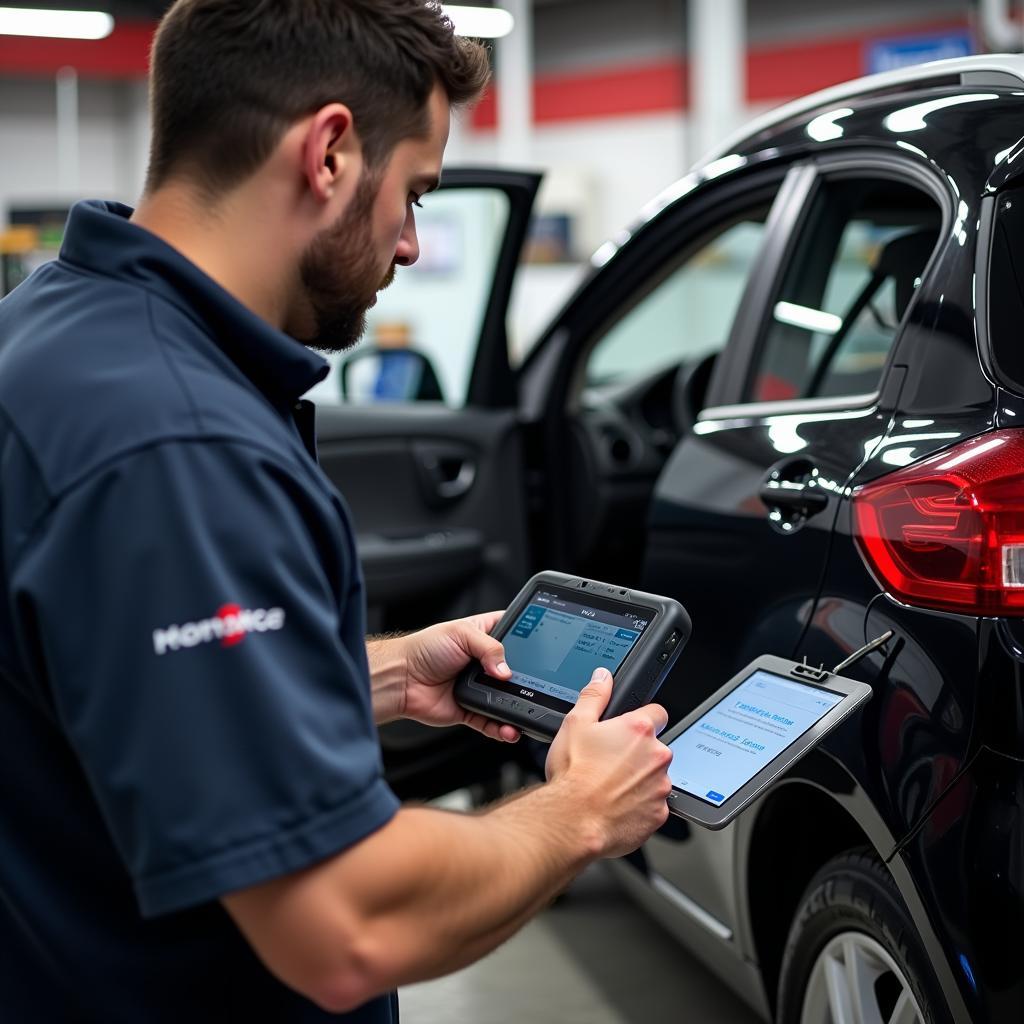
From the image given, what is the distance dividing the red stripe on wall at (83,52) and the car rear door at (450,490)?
1112 centimetres

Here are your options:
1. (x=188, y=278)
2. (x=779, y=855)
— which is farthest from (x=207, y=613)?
(x=779, y=855)

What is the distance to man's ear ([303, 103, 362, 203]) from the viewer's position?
1.11 meters

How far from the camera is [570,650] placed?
1614 mm

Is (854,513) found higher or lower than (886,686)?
higher

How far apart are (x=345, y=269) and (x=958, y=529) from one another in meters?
0.79

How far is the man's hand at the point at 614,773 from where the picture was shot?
1.22 m

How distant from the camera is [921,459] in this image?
64.9 inches

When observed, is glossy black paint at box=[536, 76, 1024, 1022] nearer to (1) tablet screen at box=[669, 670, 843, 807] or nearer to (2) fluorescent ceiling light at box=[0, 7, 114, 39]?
(1) tablet screen at box=[669, 670, 843, 807]

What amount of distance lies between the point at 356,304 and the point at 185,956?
58 centimetres

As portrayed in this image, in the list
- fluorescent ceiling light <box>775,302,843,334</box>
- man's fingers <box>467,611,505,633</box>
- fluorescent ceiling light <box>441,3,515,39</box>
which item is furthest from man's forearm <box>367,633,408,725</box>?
fluorescent ceiling light <box>441,3,515,39</box>

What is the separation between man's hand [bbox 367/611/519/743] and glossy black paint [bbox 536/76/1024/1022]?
0.46 metres

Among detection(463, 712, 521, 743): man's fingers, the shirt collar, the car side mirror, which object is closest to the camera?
the shirt collar

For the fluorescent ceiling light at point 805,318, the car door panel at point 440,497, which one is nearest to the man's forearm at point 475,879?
the fluorescent ceiling light at point 805,318

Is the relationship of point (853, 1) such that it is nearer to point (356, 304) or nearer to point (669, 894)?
point (669, 894)
